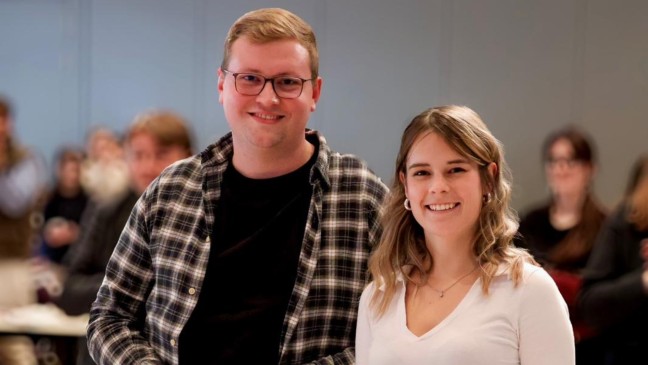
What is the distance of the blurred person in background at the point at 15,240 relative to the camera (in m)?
4.30

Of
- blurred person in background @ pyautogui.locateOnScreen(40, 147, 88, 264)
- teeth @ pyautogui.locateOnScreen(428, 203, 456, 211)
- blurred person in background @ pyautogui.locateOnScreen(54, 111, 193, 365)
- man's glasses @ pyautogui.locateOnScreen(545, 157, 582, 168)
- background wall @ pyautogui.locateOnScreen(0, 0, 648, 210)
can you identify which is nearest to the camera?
teeth @ pyautogui.locateOnScreen(428, 203, 456, 211)

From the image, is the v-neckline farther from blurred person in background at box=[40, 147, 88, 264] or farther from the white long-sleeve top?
blurred person in background at box=[40, 147, 88, 264]

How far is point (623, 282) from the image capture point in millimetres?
3033

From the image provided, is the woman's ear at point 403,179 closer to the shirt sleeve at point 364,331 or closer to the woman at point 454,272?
the woman at point 454,272

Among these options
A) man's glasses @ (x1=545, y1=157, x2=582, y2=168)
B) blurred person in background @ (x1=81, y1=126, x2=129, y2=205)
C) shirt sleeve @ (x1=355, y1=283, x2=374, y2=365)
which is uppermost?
man's glasses @ (x1=545, y1=157, x2=582, y2=168)

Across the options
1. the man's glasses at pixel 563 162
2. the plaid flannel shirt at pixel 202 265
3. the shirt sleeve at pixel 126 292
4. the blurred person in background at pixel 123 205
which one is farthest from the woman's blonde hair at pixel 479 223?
the man's glasses at pixel 563 162

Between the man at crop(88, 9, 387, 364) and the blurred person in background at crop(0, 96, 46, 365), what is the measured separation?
2234 millimetres

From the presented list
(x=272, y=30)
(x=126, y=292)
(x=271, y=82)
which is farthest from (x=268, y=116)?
(x=126, y=292)

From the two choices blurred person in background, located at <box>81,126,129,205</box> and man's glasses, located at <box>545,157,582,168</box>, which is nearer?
man's glasses, located at <box>545,157,582,168</box>

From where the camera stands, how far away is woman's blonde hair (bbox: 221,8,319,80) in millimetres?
2102

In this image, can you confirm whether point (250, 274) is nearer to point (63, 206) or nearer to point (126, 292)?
point (126, 292)

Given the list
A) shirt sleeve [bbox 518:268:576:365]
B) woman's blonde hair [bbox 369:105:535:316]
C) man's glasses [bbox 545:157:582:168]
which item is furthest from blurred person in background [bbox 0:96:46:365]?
shirt sleeve [bbox 518:268:576:365]

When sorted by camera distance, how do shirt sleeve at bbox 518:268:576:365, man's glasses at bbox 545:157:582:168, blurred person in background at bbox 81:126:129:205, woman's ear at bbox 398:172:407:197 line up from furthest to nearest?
blurred person in background at bbox 81:126:129:205 < man's glasses at bbox 545:157:582:168 < woman's ear at bbox 398:172:407:197 < shirt sleeve at bbox 518:268:576:365

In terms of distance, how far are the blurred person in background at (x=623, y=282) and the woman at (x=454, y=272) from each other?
1138 mm
